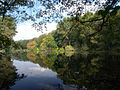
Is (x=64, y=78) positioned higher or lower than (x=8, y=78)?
lower

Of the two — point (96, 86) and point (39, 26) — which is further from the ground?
point (39, 26)

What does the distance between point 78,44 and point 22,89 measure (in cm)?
6337

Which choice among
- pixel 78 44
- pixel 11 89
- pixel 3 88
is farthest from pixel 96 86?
pixel 78 44

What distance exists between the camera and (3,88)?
8.12 meters

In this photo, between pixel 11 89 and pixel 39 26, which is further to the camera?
pixel 11 89

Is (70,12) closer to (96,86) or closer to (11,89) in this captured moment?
(96,86)

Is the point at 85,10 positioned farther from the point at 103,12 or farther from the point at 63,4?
the point at 103,12

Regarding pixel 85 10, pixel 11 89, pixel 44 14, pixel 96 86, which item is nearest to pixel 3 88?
pixel 11 89

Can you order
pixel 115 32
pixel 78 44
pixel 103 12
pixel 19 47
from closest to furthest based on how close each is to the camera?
pixel 103 12
pixel 19 47
pixel 115 32
pixel 78 44

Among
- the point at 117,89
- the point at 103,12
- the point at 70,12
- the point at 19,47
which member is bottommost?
the point at 117,89

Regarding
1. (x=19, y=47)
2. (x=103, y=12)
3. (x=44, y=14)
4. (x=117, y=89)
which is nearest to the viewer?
(x=103, y=12)

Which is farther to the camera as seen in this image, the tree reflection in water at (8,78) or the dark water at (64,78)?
the tree reflection in water at (8,78)

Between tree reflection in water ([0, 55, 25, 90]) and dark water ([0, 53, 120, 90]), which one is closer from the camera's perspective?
dark water ([0, 53, 120, 90])

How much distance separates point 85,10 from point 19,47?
135 inches
